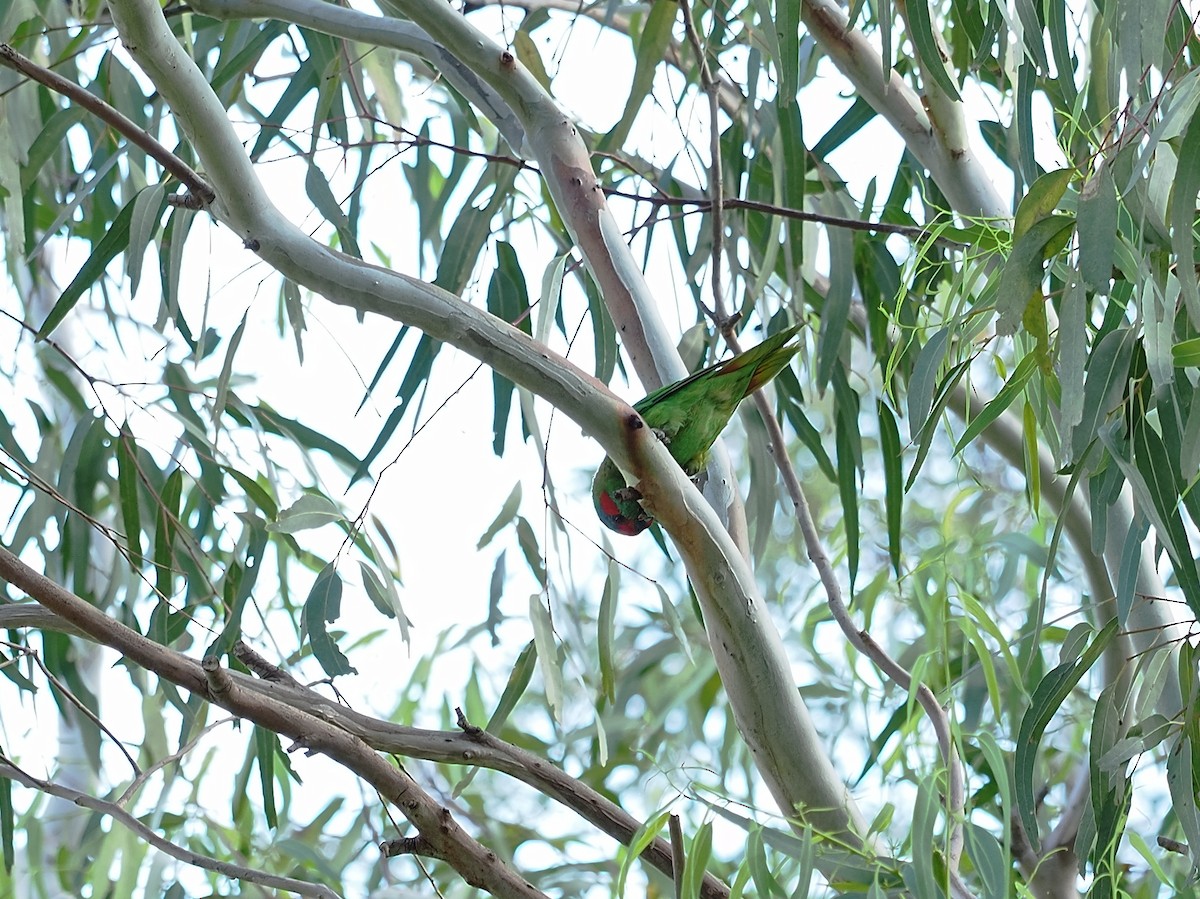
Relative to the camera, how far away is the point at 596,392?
0.88 metres

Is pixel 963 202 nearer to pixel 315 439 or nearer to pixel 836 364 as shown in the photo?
pixel 836 364

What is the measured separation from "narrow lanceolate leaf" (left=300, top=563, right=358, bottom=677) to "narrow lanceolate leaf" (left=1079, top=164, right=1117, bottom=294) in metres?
0.81

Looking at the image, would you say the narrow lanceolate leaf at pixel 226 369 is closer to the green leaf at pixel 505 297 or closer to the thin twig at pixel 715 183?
the green leaf at pixel 505 297

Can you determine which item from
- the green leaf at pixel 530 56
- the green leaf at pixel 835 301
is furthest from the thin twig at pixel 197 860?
the green leaf at pixel 530 56

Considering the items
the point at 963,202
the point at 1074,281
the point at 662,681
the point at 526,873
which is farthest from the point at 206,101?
the point at 662,681

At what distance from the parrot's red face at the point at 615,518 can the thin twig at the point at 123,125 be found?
702 millimetres

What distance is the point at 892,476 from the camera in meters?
1.45

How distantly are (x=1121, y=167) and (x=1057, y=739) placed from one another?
192 cm

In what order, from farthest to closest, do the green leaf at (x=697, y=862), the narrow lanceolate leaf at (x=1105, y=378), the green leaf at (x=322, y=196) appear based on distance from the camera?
the green leaf at (x=322, y=196), the green leaf at (x=697, y=862), the narrow lanceolate leaf at (x=1105, y=378)

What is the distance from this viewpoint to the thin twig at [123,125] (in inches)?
36.2

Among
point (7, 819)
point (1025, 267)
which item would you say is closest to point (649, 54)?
point (1025, 267)

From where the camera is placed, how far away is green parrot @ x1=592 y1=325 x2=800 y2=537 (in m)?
1.25

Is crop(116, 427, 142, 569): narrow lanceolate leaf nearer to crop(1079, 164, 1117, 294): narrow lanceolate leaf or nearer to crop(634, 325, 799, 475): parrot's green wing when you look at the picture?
crop(634, 325, 799, 475): parrot's green wing

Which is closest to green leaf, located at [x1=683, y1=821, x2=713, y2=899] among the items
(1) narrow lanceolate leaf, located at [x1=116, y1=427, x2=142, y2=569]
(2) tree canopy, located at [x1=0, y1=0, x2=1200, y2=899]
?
(2) tree canopy, located at [x1=0, y1=0, x2=1200, y2=899]
